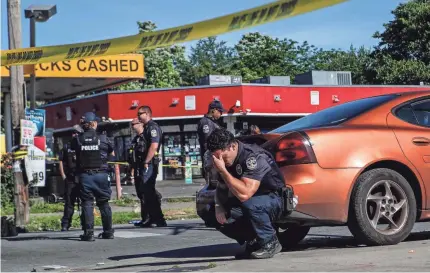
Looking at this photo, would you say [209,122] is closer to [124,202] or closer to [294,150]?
[294,150]

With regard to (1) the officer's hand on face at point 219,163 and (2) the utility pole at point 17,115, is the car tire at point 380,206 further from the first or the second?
(2) the utility pole at point 17,115

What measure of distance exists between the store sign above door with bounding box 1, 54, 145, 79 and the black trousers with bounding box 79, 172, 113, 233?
786 inches

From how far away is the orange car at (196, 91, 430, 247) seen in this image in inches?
268

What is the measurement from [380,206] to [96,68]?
25152 mm

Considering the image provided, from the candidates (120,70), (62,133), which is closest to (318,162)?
(120,70)

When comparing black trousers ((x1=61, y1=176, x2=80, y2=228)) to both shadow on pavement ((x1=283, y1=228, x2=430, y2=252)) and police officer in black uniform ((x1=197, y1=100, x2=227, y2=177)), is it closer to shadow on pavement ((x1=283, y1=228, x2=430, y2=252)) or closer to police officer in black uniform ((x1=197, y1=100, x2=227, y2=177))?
police officer in black uniform ((x1=197, y1=100, x2=227, y2=177))

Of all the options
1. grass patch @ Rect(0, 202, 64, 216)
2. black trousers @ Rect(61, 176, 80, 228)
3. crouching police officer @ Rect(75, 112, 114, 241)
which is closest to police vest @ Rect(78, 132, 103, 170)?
crouching police officer @ Rect(75, 112, 114, 241)

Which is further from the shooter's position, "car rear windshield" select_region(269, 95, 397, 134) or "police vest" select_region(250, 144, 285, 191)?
"car rear windshield" select_region(269, 95, 397, 134)

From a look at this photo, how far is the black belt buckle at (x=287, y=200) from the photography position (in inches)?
259

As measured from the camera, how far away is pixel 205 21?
32.0 feet

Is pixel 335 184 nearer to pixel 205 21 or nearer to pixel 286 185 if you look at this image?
pixel 286 185

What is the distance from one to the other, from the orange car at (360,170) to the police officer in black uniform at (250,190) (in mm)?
286

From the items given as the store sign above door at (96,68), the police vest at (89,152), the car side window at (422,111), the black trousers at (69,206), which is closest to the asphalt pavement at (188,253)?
the black trousers at (69,206)

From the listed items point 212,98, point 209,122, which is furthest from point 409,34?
point 209,122
